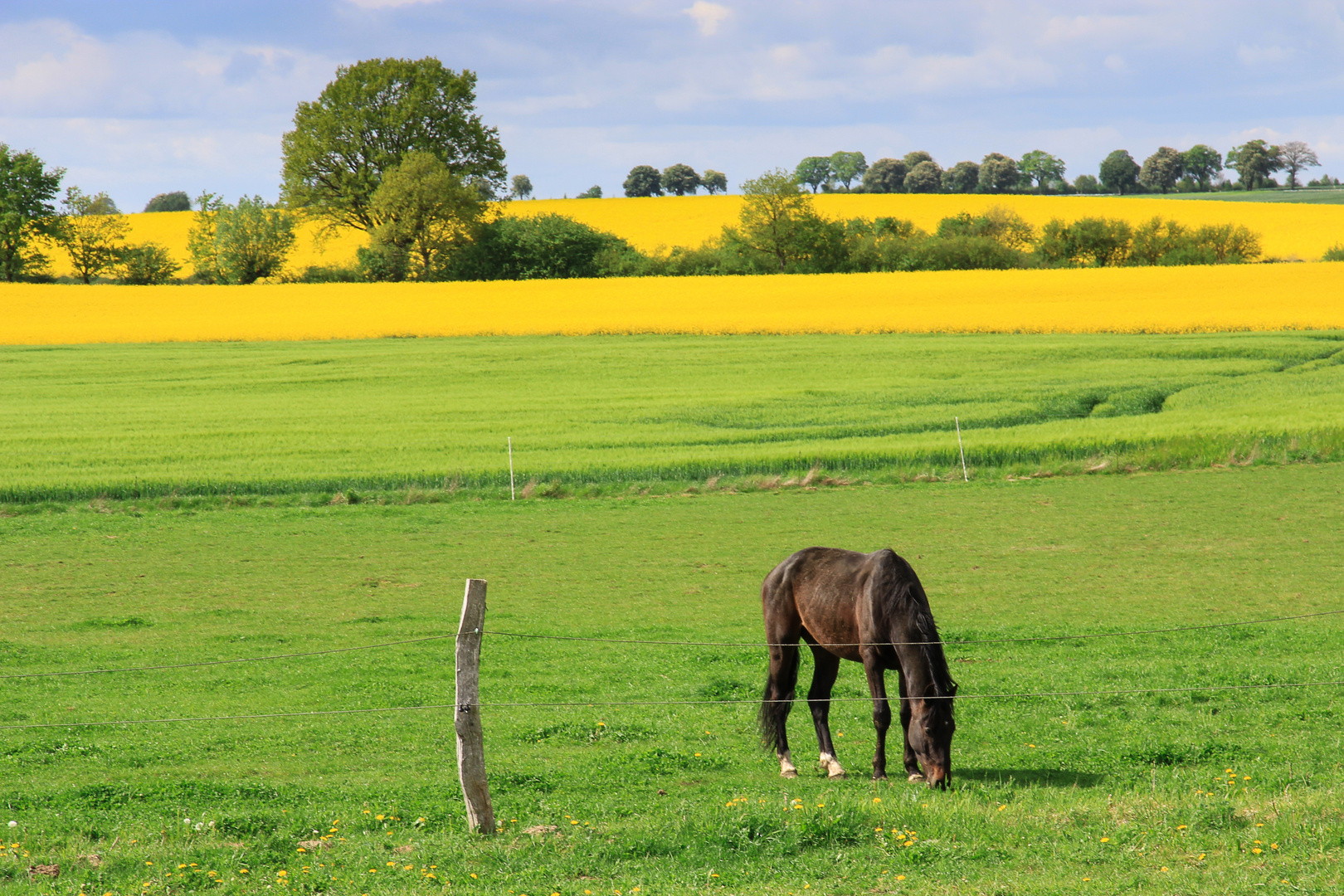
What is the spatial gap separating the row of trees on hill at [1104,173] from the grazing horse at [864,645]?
147 meters

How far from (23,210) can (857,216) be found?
2493 inches

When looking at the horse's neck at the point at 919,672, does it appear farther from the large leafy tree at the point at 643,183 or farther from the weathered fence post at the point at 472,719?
the large leafy tree at the point at 643,183

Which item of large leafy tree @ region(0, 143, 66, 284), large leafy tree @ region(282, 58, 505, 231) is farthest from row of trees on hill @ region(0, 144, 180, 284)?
large leafy tree @ region(282, 58, 505, 231)

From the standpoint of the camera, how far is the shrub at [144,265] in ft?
278

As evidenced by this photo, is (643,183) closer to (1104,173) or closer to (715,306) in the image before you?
(1104,173)

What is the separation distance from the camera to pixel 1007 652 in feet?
43.2

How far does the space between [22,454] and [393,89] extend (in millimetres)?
62365

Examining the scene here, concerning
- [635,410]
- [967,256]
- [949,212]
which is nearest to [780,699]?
[635,410]

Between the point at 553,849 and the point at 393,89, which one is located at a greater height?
the point at 393,89

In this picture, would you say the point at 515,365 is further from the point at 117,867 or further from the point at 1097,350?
the point at 117,867

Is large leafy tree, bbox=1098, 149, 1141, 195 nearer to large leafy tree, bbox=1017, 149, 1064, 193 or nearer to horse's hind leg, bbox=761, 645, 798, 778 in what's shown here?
large leafy tree, bbox=1017, 149, 1064, 193

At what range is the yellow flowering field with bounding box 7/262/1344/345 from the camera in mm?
56938

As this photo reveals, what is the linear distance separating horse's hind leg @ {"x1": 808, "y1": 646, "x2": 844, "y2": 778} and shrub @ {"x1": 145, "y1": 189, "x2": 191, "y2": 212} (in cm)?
17475

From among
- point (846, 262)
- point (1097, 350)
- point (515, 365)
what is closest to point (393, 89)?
point (846, 262)
